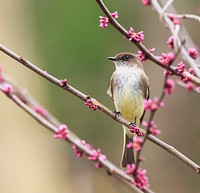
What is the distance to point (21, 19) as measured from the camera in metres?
11.5

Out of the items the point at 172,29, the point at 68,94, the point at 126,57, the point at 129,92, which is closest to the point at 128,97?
the point at 129,92

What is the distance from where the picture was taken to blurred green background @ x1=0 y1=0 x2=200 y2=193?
7.07 meters

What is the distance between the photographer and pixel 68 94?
33.9ft

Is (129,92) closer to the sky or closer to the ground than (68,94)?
closer to the ground

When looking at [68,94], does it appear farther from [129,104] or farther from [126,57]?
[129,104]

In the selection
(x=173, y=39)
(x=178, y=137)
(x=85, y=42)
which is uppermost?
(x=85, y=42)

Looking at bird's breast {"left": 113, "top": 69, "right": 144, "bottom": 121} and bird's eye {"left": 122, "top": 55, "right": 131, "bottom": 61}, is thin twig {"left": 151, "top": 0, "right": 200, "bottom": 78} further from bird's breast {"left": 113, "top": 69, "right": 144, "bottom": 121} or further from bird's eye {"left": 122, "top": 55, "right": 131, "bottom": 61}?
bird's eye {"left": 122, "top": 55, "right": 131, "bottom": 61}

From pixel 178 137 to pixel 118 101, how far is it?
298 cm

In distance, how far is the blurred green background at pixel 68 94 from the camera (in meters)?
7.07

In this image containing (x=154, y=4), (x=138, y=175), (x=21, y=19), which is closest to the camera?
(x=138, y=175)

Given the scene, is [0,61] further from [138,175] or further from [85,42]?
[138,175]

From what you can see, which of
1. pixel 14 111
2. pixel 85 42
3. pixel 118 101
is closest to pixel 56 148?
pixel 14 111

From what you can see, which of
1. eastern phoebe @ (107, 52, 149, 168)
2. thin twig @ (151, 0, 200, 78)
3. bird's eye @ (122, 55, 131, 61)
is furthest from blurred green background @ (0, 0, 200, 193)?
thin twig @ (151, 0, 200, 78)

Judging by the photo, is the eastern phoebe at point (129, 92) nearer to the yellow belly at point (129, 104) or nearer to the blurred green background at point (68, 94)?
the yellow belly at point (129, 104)
